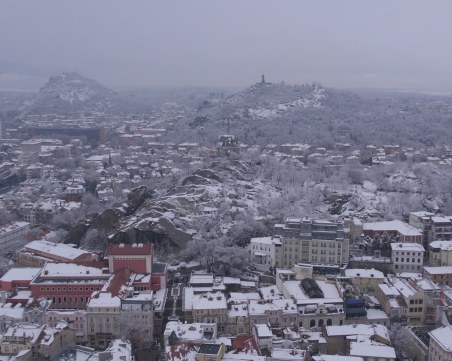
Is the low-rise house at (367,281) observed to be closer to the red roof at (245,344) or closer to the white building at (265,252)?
the white building at (265,252)

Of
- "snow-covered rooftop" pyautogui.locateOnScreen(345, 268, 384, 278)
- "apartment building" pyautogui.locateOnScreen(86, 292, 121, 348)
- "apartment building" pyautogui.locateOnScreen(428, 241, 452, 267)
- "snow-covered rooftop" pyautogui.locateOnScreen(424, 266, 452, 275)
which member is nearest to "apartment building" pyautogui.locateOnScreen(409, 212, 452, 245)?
"apartment building" pyautogui.locateOnScreen(428, 241, 452, 267)

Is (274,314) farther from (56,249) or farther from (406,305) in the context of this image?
(56,249)

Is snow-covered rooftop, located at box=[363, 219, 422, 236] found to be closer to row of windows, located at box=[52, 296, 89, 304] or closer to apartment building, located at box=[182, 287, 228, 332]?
apartment building, located at box=[182, 287, 228, 332]

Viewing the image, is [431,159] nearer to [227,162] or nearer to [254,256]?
[227,162]

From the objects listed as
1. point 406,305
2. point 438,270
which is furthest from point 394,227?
point 406,305

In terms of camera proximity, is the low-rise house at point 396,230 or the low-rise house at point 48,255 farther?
the low-rise house at point 396,230

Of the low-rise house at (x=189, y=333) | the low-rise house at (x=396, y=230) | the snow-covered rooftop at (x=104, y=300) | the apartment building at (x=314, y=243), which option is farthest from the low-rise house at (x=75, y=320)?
the low-rise house at (x=396, y=230)

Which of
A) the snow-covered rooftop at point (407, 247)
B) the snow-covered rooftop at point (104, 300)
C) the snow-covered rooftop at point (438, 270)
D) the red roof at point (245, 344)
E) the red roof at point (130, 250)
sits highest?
the red roof at point (130, 250)
